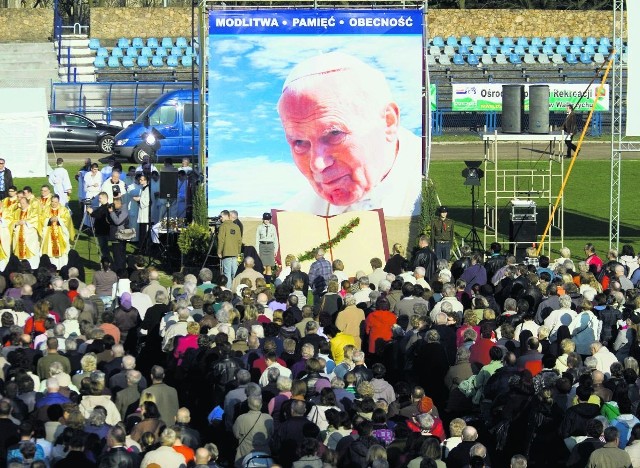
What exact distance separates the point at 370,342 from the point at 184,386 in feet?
7.61

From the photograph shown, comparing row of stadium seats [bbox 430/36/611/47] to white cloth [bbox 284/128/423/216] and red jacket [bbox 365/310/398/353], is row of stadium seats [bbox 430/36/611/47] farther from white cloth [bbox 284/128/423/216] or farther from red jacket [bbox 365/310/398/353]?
red jacket [bbox 365/310/398/353]

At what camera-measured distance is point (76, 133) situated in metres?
38.8

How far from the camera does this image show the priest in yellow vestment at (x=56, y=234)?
2139 centimetres

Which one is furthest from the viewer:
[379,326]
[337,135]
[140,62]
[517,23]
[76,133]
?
[517,23]

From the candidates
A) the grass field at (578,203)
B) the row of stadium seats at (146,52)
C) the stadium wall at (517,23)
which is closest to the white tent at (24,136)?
the grass field at (578,203)

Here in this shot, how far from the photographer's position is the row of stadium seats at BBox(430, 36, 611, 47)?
51.4 metres

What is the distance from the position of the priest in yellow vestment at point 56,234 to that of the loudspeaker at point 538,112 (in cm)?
825

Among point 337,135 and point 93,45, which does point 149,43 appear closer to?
point 93,45

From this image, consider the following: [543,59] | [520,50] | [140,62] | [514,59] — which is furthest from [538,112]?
[520,50]

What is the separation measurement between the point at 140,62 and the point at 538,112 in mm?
26928

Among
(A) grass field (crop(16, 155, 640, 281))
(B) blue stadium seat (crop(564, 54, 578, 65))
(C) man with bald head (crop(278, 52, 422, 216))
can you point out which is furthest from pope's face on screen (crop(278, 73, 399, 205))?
(B) blue stadium seat (crop(564, 54, 578, 65))

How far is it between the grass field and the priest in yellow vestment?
183 cm

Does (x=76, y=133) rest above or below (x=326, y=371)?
above

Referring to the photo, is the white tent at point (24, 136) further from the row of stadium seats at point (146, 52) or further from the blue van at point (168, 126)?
the row of stadium seats at point (146, 52)
